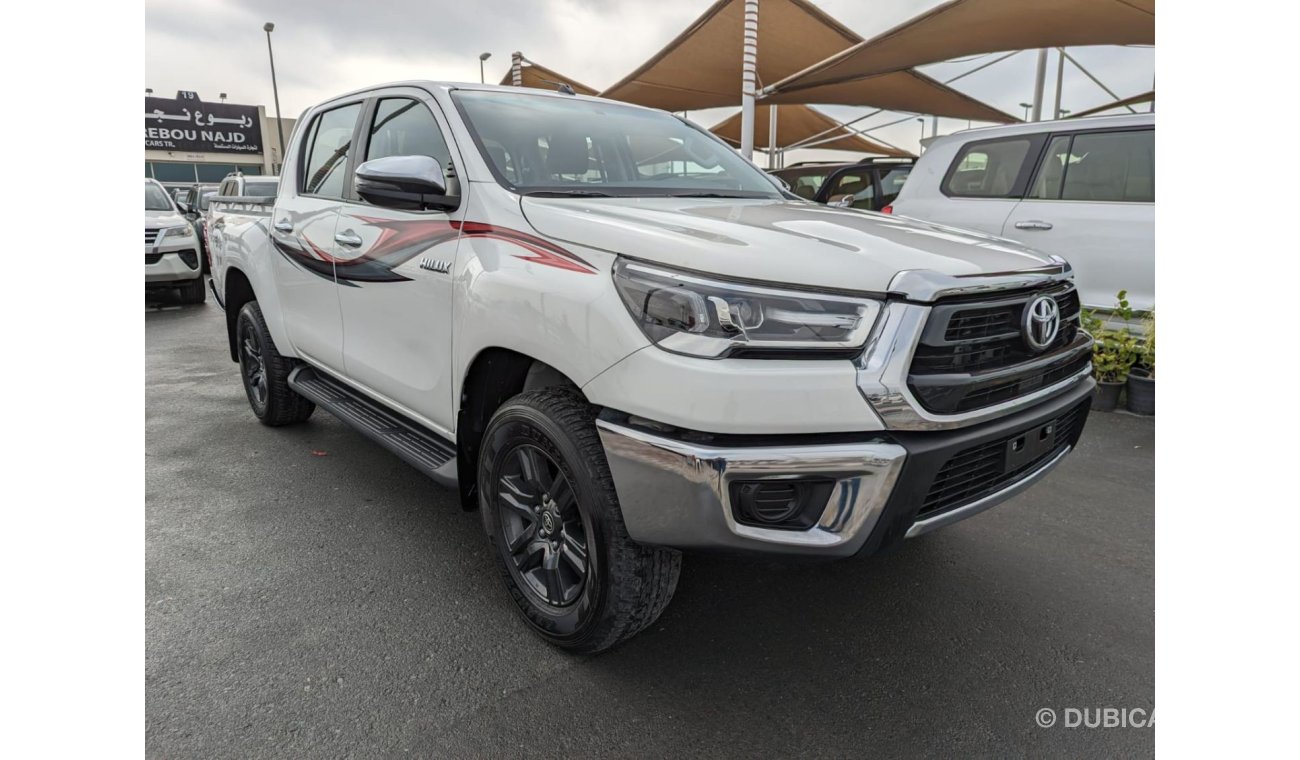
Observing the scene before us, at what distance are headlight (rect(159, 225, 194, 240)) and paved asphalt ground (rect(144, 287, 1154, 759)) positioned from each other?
7328 millimetres

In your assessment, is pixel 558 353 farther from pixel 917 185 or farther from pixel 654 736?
pixel 917 185

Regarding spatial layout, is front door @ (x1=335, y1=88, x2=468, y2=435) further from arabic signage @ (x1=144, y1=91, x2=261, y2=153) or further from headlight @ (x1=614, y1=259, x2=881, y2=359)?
arabic signage @ (x1=144, y1=91, x2=261, y2=153)

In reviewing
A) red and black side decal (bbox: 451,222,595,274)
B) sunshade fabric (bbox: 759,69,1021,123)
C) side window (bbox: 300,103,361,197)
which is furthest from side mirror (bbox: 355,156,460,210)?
sunshade fabric (bbox: 759,69,1021,123)

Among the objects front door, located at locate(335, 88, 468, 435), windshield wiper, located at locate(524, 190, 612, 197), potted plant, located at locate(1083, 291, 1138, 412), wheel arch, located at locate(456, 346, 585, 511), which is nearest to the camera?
wheel arch, located at locate(456, 346, 585, 511)

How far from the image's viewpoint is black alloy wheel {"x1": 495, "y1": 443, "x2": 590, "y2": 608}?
2.22 m

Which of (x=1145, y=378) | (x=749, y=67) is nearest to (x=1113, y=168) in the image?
(x=1145, y=378)

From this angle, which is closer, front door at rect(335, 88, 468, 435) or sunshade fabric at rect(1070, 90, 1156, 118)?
front door at rect(335, 88, 468, 435)

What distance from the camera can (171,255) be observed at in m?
9.55

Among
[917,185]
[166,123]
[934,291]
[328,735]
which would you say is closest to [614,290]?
[934,291]

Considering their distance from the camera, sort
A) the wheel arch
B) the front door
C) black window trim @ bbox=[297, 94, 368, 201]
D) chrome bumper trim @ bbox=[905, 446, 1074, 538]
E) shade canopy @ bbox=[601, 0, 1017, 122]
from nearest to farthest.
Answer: chrome bumper trim @ bbox=[905, 446, 1074, 538] → the wheel arch → the front door → black window trim @ bbox=[297, 94, 368, 201] → shade canopy @ bbox=[601, 0, 1017, 122]

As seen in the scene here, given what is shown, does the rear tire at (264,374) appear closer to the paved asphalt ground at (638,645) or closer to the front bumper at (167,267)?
the paved asphalt ground at (638,645)

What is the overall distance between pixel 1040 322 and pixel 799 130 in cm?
2420

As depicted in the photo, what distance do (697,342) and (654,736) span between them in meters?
1.05

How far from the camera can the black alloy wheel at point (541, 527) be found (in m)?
2.22
